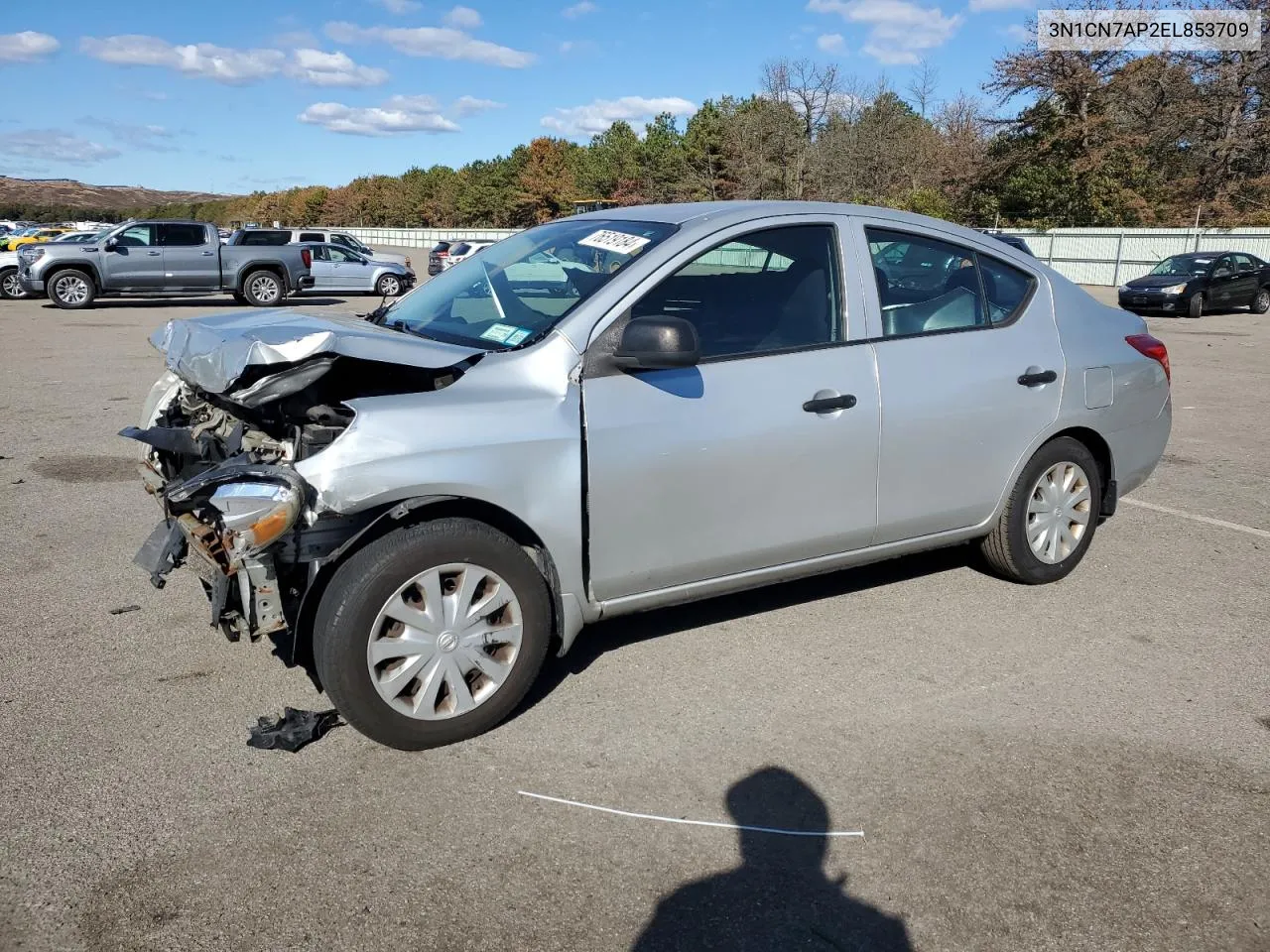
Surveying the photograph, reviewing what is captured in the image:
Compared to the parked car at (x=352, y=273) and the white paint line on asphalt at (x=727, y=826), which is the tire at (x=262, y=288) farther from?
the white paint line on asphalt at (x=727, y=826)

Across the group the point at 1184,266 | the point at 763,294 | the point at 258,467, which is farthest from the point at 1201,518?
the point at 1184,266

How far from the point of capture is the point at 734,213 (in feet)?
13.9

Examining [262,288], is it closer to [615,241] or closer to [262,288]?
[262,288]

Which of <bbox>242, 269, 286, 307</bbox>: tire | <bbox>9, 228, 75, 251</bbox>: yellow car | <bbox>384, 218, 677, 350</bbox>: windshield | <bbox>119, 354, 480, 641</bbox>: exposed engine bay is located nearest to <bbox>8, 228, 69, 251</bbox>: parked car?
<bbox>9, 228, 75, 251</bbox>: yellow car

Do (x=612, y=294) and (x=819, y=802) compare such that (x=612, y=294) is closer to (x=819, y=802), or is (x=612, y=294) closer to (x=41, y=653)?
(x=819, y=802)

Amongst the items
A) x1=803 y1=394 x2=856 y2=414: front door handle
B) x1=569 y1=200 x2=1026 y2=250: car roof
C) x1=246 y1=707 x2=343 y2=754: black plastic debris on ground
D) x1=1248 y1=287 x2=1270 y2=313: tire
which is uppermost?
x1=569 y1=200 x2=1026 y2=250: car roof

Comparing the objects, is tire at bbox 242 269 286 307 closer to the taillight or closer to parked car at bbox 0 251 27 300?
parked car at bbox 0 251 27 300

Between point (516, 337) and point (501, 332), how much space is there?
13cm


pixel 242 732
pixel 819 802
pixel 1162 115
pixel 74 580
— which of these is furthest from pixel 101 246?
pixel 1162 115

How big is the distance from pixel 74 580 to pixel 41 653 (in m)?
0.95

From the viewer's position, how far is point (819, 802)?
129 inches

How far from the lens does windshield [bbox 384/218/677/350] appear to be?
3.98 m

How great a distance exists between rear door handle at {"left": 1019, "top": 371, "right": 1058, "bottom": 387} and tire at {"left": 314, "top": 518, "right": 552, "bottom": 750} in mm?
2445

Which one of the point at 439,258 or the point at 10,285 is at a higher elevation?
the point at 439,258
